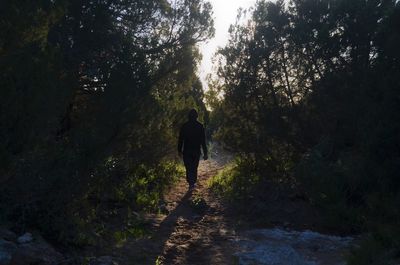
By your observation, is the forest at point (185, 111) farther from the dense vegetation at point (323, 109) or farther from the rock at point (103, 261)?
the rock at point (103, 261)

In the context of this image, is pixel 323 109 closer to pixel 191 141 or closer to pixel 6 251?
pixel 191 141

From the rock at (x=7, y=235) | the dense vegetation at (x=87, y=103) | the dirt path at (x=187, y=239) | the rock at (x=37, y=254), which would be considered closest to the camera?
the rock at (x=37, y=254)

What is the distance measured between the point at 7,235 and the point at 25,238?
19cm

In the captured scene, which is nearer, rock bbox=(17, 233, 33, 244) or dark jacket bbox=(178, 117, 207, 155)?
rock bbox=(17, 233, 33, 244)

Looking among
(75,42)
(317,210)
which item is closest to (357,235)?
(317,210)

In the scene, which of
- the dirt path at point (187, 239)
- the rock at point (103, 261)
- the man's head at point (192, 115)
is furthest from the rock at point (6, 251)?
the man's head at point (192, 115)

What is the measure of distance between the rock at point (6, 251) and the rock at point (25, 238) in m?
0.20

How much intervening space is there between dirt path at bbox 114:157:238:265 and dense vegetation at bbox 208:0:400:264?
1017 millimetres

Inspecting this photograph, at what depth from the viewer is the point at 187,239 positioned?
7.57 metres

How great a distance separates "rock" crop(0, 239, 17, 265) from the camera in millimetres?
4888

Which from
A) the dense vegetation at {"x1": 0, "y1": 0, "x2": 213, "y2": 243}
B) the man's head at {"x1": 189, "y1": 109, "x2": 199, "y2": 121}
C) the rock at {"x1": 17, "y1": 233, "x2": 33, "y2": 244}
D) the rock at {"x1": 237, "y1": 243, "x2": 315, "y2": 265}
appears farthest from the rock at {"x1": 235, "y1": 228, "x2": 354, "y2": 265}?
the man's head at {"x1": 189, "y1": 109, "x2": 199, "y2": 121}

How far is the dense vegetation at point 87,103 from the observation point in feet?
18.6

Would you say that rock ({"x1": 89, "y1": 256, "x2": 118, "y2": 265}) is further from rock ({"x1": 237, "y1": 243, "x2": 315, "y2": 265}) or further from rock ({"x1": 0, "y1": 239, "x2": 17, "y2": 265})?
rock ({"x1": 237, "y1": 243, "x2": 315, "y2": 265})

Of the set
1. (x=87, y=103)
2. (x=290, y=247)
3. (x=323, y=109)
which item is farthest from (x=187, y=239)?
(x=323, y=109)
